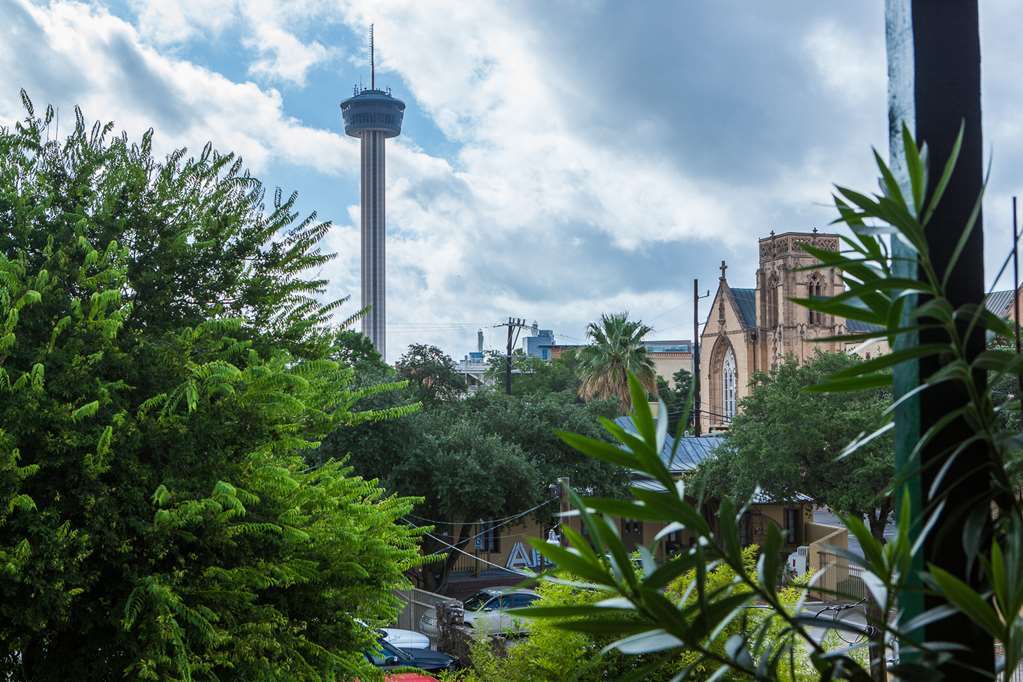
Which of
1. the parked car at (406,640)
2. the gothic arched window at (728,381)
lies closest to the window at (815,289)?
the gothic arched window at (728,381)

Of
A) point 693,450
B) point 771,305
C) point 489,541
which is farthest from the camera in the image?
point 771,305

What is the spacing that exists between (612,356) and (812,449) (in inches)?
713

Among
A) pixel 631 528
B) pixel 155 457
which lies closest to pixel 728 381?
pixel 631 528

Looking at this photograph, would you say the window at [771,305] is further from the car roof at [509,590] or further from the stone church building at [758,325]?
the car roof at [509,590]

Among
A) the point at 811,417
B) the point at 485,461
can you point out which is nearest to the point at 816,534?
the point at 811,417

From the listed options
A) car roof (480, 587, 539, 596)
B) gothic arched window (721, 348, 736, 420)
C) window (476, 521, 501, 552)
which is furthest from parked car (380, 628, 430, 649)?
gothic arched window (721, 348, 736, 420)

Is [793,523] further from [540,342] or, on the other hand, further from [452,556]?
[540,342]

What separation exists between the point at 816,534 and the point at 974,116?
4305cm

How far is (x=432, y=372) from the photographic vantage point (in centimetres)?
4744

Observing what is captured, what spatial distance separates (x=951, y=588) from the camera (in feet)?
4.27

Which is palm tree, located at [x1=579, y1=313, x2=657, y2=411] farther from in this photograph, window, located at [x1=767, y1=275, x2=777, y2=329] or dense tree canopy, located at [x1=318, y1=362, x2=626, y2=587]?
window, located at [x1=767, y1=275, x2=777, y2=329]

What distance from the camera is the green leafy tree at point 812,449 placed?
Answer: 3023cm

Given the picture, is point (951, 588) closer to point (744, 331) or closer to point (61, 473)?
point (61, 473)

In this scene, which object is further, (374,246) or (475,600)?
(374,246)
